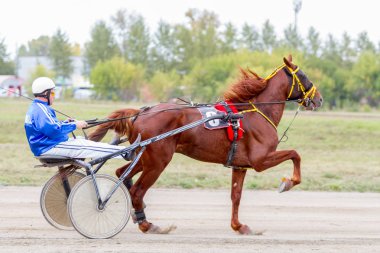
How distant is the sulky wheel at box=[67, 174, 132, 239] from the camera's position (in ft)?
25.3

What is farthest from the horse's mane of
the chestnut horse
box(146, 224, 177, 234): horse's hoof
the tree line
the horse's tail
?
the tree line

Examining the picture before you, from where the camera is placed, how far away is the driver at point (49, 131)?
7602 mm

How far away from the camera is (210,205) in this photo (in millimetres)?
11008

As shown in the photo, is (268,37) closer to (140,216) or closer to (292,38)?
(292,38)

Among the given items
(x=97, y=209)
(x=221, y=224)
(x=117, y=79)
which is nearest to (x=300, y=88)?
(x=221, y=224)

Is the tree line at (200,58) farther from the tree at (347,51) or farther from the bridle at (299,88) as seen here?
the bridle at (299,88)

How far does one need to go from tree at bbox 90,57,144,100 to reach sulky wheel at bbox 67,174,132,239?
53150 millimetres

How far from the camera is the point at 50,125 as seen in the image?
7578mm

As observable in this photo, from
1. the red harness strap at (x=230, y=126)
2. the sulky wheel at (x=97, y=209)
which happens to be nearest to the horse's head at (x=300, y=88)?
the red harness strap at (x=230, y=126)

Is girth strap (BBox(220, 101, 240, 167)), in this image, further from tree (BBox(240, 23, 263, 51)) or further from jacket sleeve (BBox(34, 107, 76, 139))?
tree (BBox(240, 23, 263, 51))

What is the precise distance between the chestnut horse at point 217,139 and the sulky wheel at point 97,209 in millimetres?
537

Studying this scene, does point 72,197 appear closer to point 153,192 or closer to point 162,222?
point 162,222

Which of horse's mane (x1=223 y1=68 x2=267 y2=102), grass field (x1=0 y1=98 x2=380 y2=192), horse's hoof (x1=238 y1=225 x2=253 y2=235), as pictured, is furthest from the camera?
grass field (x1=0 y1=98 x2=380 y2=192)

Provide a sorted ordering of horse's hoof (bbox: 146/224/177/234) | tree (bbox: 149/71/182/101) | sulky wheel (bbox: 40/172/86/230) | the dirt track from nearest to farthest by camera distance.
Answer: the dirt track < sulky wheel (bbox: 40/172/86/230) < horse's hoof (bbox: 146/224/177/234) < tree (bbox: 149/71/182/101)
